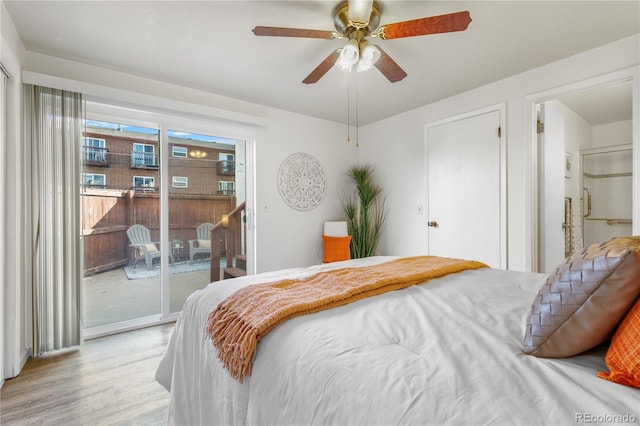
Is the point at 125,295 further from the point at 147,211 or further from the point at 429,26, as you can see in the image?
the point at 429,26

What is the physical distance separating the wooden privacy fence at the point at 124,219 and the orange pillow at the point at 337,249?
149 cm

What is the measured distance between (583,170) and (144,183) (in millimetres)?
5526

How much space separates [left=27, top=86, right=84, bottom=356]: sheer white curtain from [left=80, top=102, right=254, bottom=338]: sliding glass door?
21 centimetres

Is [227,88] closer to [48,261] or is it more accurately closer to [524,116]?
[48,261]

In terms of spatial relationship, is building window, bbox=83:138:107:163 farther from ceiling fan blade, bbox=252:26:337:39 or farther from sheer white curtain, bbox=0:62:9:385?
ceiling fan blade, bbox=252:26:337:39

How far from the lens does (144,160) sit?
9.81 feet

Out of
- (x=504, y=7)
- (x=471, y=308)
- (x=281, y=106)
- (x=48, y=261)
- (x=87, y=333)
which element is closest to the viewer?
(x=471, y=308)

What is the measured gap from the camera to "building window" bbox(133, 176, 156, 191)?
2961 mm

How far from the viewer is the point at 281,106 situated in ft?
11.6

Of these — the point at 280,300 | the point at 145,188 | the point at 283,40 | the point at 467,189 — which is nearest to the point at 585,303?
the point at 280,300

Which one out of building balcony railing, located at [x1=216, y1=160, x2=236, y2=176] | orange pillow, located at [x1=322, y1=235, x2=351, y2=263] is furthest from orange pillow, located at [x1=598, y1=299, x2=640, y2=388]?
building balcony railing, located at [x1=216, y1=160, x2=236, y2=176]

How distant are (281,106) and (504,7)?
92.4 inches

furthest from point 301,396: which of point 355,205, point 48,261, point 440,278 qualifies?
point 355,205

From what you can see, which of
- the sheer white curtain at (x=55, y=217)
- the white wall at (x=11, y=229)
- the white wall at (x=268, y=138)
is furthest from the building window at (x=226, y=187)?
the white wall at (x=11, y=229)
